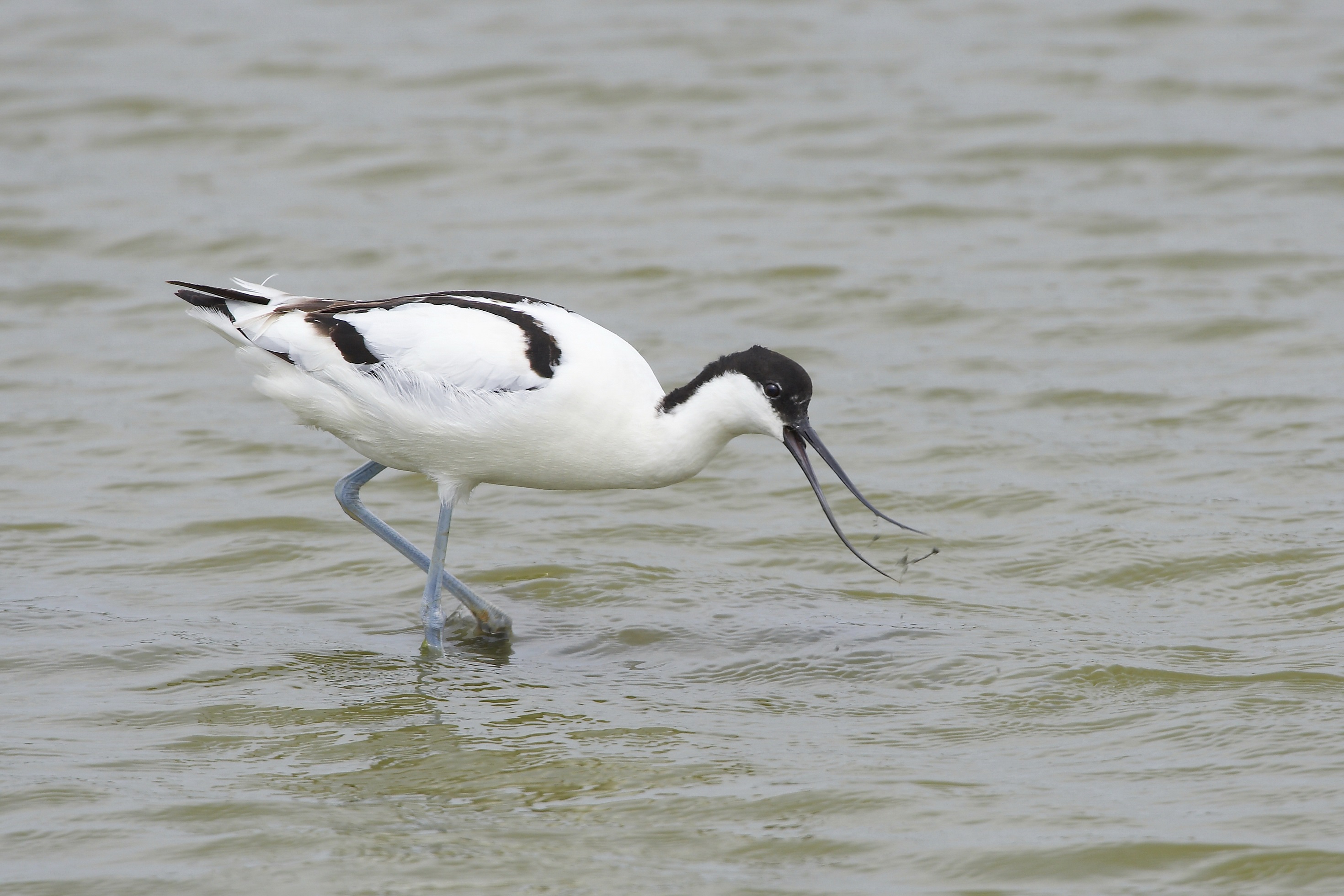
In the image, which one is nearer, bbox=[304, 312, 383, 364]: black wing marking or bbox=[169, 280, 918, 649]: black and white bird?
bbox=[169, 280, 918, 649]: black and white bird

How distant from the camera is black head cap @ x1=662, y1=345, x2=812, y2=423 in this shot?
21.3 feet

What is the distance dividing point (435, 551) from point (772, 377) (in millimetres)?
1623

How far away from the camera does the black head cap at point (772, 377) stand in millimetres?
6484

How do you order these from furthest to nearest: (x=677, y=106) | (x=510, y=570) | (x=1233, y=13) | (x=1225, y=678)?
(x=1233, y=13)
(x=677, y=106)
(x=510, y=570)
(x=1225, y=678)

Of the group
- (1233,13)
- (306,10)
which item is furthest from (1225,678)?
(306,10)

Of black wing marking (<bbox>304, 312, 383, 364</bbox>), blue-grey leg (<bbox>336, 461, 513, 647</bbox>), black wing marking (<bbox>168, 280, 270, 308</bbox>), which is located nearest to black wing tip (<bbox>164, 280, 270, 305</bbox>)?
black wing marking (<bbox>168, 280, 270, 308</bbox>)

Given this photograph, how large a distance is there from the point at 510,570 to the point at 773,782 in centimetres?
266

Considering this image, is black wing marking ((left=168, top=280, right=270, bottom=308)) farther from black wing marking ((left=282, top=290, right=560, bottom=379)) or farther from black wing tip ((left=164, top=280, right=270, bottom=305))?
black wing marking ((left=282, top=290, right=560, bottom=379))

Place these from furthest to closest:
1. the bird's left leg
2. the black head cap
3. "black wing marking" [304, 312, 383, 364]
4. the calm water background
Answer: the bird's left leg → "black wing marking" [304, 312, 383, 364] → the black head cap → the calm water background

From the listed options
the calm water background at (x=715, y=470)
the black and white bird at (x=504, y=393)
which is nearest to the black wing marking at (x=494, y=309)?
the black and white bird at (x=504, y=393)

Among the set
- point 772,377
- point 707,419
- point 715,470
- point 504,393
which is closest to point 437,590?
point 504,393

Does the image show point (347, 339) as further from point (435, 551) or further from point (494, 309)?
point (435, 551)

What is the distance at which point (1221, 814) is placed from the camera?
5.27 metres

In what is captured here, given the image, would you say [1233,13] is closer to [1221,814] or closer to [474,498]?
[474,498]
